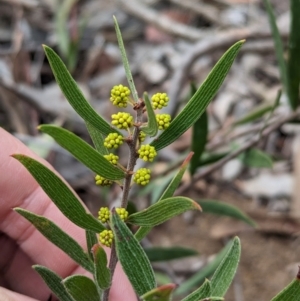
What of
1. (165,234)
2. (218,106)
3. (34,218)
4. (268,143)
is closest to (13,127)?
(165,234)

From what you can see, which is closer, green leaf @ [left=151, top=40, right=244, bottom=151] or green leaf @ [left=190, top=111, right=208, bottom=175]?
green leaf @ [left=151, top=40, right=244, bottom=151]

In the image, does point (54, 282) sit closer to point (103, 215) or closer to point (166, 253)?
point (103, 215)

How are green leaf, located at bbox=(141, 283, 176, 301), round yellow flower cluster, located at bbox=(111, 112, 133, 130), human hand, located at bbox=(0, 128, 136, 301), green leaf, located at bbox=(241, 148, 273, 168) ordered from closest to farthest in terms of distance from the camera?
green leaf, located at bbox=(141, 283, 176, 301)
round yellow flower cluster, located at bbox=(111, 112, 133, 130)
human hand, located at bbox=(0, 128, 136, 301)
green leaf, located at bbox=(241, 148, 273, 168)

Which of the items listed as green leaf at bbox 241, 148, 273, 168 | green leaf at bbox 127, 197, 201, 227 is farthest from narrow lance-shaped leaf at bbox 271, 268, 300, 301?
green leaf at bbox 241, 148, 273, 168

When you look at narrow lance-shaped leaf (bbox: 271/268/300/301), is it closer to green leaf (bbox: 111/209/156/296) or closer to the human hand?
green leaf (bbox: 111/209/156/296)

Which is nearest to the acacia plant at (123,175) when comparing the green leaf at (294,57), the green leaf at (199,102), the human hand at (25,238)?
the green leaf at (199,102)

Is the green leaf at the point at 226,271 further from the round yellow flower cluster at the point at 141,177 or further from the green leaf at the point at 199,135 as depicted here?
the green leaf at the point at 199,135

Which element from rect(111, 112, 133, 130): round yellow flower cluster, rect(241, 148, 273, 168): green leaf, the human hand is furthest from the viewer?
rect(241, 148, 273, 168): green leaf

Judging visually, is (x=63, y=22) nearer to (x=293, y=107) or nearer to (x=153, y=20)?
(x=153, y=20)
